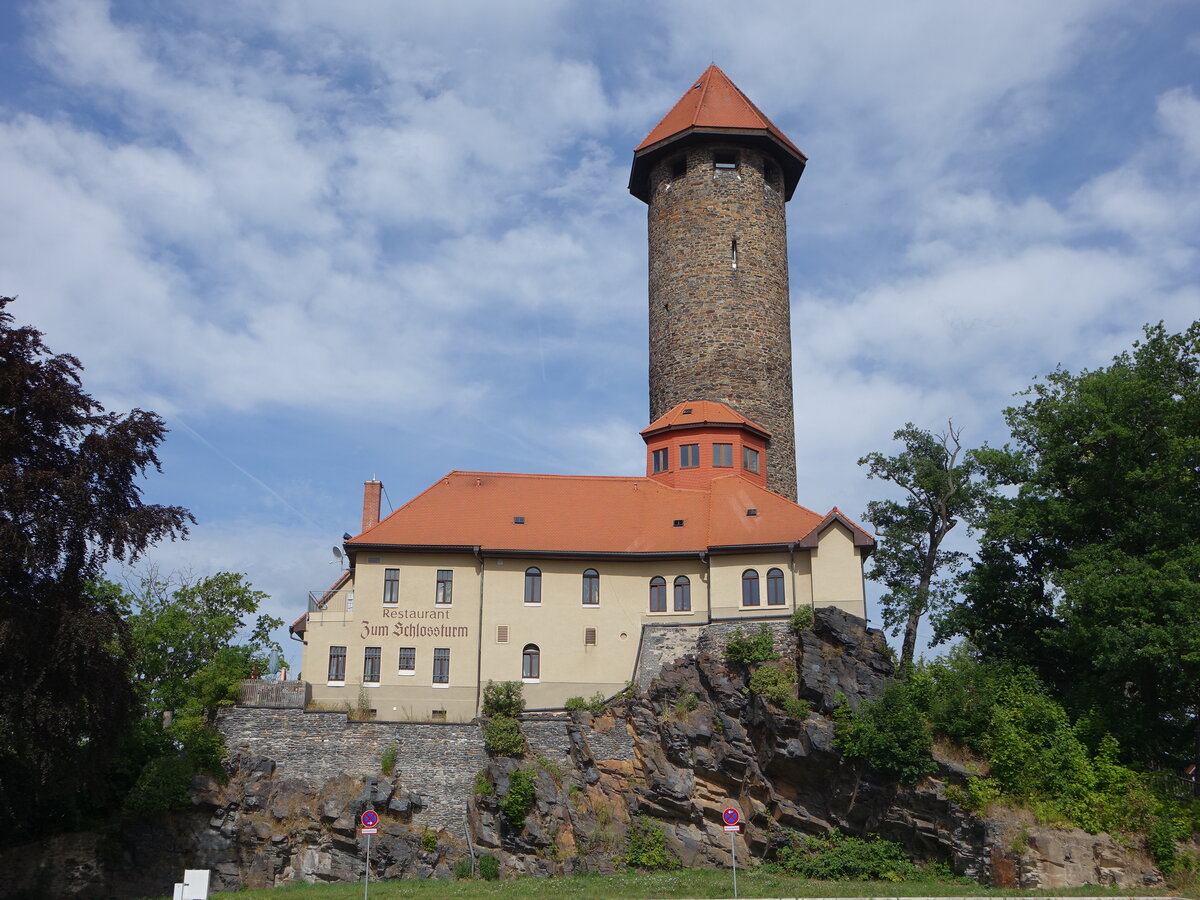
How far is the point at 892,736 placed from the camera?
99.3 feet

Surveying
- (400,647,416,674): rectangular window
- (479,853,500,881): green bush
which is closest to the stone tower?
(400,647,416,674): rectangular window

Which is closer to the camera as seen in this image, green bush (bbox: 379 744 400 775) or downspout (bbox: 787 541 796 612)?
green bush (bbox: 379 744 400 775)

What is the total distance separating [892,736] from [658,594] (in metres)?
9.21

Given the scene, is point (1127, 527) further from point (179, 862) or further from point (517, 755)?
point (179, 862)

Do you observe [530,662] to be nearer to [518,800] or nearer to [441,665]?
[441,665]

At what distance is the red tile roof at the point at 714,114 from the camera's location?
45.9 m

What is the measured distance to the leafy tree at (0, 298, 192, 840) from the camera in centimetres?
2336

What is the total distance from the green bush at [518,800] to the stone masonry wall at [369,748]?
128cm

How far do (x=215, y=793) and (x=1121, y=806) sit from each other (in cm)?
2230

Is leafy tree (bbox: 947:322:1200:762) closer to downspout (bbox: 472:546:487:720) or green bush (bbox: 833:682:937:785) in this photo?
green bush (bbox: 833:682:937:785)

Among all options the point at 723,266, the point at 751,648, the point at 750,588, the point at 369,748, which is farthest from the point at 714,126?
the point at 369,748

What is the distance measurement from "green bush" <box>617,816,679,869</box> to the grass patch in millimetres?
735

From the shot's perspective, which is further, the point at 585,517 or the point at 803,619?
the point at 585,517

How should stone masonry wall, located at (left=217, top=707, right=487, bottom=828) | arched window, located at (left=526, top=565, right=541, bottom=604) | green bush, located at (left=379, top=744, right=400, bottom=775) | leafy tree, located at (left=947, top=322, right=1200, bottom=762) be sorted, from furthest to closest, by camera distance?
1. arched window, located at (left=526, top=565, right=541, bottom=604)
2. green bush, located at (left=379, top=744, right=400, bottom=775)
3. stone masonry wall, located at (left=217, top=707, right=487, bottom=828)
4. leafy tree, located at (left=947, top=322, right=1200, bottom=762)
